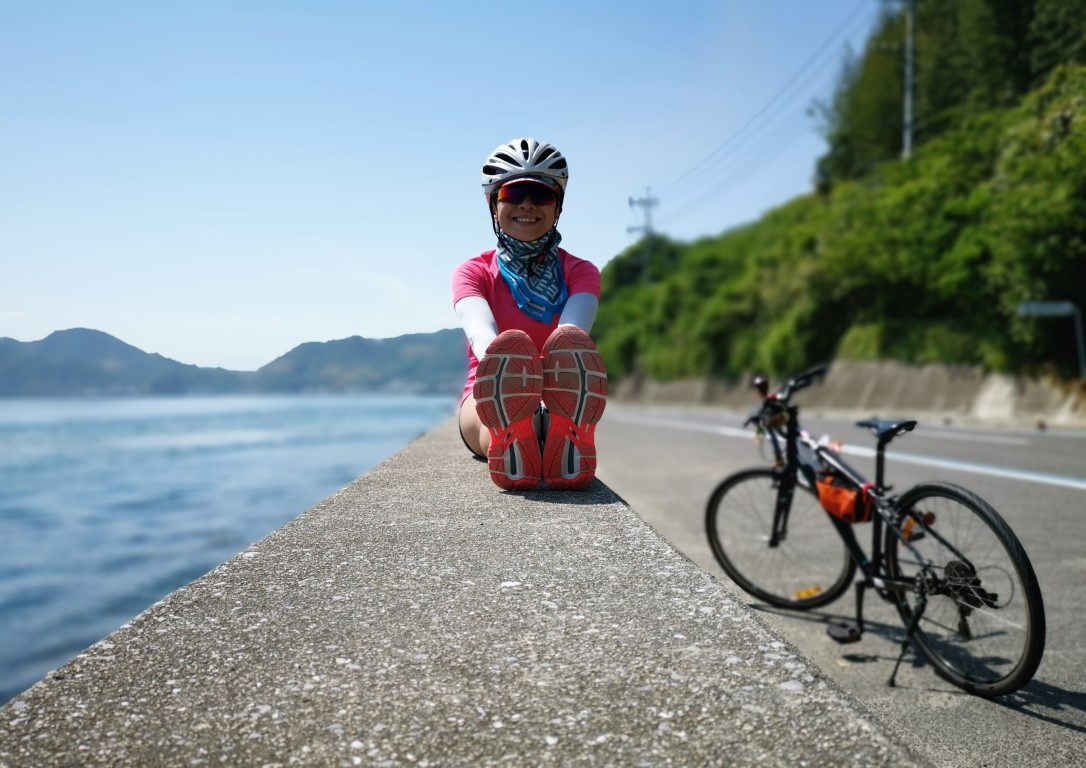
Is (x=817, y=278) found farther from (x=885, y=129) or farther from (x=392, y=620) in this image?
(x=392, y=620)

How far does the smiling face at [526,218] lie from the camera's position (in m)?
3.83

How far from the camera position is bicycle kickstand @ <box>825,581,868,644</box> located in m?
3.82

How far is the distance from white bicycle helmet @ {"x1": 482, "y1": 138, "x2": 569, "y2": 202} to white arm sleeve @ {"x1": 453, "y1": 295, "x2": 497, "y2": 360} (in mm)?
563

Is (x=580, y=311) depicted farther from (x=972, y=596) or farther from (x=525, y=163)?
(x=972, y=596)

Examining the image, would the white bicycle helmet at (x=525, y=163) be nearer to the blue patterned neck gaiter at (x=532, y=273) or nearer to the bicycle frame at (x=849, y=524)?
the blue patterned neck gaiter at (x=532, y=273)

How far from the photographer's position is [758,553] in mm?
5199

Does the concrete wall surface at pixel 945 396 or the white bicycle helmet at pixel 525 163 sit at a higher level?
the white bicycle helmet at pixel 525 163

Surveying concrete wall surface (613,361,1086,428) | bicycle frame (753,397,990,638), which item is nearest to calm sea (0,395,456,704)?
bicycle frame (753,397,990,638)

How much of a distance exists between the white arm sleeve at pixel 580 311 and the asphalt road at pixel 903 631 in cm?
174

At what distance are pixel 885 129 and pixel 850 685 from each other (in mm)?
51492

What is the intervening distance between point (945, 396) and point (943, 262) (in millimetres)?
4381

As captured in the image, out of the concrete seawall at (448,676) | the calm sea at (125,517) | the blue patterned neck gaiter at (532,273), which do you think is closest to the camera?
the concrete seawall at (448,676)

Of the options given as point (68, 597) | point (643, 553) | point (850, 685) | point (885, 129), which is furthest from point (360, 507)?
point (885, 129)

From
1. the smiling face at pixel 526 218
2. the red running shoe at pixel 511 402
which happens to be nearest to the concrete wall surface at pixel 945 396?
the smiling face at pixel 526 218
